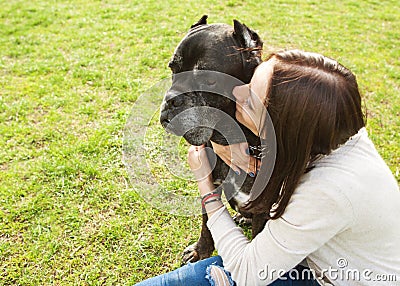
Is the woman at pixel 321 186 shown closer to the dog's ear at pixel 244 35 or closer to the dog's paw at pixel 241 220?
the dog's ear at pixel 244 35

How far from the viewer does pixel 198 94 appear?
2.17m

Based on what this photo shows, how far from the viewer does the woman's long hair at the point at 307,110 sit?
1.58 m

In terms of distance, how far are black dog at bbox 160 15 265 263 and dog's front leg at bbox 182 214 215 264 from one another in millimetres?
456

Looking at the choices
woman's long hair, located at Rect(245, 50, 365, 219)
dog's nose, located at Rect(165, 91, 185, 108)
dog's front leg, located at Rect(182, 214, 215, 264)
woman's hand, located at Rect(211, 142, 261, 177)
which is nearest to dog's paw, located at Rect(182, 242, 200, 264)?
dog's front leg, located at Rect(182, 214, 215, 264)

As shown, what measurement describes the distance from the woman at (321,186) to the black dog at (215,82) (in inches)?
11.2

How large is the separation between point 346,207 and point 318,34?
4.79 metres

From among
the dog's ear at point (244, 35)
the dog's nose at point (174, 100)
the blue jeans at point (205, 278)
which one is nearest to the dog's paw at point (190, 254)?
the blue jeans at point (205, 278)

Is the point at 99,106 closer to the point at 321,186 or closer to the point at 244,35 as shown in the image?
the point at 244,35

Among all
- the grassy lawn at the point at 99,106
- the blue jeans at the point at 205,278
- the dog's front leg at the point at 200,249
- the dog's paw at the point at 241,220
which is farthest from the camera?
the dog's paw at the point at 241,220

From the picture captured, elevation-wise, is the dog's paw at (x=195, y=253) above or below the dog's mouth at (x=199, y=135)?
below

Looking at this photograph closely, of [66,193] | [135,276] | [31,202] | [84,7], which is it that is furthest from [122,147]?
[84,7]

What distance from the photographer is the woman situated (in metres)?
1.59

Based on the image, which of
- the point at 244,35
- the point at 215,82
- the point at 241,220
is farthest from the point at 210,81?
the point at 241,220

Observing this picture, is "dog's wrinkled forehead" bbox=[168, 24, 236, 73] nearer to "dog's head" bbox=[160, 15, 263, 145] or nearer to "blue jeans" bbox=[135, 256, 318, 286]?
"dog's head" bbox=[160, 15, 263, 145]
